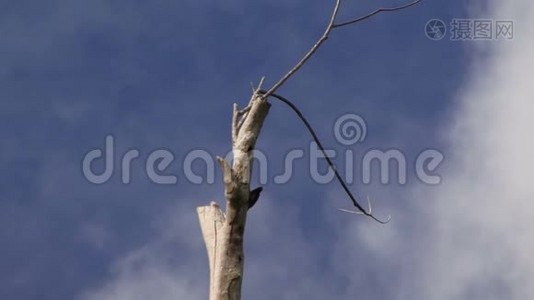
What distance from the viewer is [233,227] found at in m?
2.92

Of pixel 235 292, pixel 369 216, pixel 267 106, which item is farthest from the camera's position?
pixel 369 216

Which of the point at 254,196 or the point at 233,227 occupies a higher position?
the point at 254,196

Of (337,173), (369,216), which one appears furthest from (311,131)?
(369,216)

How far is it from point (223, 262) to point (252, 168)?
1.24ft

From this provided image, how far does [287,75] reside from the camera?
10.3ft

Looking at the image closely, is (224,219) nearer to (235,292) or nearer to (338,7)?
(235,292)

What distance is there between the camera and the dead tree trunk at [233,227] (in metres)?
2.88

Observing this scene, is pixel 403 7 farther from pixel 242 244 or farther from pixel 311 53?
pixel 242 244

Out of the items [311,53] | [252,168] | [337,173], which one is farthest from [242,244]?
[311,53]

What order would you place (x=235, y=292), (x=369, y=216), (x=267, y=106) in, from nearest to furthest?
1. (x=235, y=292)
2. (x=267, y=106)
3. (x=369, y=216)

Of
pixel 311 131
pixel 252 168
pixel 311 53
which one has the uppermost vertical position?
pixel 311 53

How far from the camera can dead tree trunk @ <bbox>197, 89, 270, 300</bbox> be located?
2.88m

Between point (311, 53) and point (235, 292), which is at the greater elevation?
point (311, 53)

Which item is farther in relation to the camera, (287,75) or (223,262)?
(287,75)
